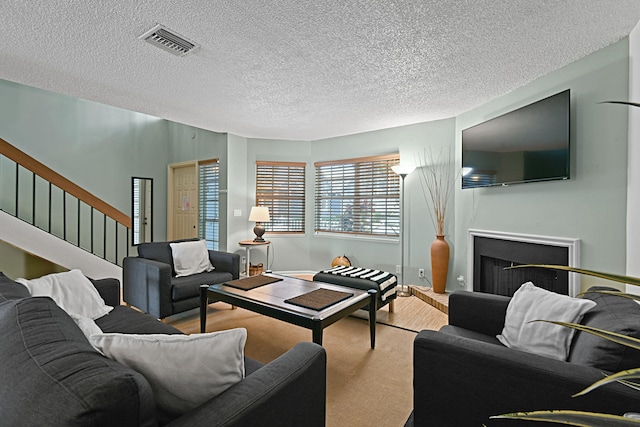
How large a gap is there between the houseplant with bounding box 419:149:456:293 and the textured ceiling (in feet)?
2.70

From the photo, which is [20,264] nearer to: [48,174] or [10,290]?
[48,174]

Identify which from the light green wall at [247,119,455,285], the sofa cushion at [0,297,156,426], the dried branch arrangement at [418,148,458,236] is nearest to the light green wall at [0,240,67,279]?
the light green wall at [247,119,455,285]

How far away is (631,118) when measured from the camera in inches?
82.4

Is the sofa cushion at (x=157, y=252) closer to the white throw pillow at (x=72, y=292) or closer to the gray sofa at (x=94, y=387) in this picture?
the white throw pillow at (x=72, y=292)

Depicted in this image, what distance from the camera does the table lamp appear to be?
4.77m

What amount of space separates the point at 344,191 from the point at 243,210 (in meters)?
1.70

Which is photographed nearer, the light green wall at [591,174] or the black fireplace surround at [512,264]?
the light green wall at [591,174]

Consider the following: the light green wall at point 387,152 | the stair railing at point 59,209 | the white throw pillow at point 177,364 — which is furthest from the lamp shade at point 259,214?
the white throw pillow at point 177,364

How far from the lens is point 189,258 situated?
345 cm

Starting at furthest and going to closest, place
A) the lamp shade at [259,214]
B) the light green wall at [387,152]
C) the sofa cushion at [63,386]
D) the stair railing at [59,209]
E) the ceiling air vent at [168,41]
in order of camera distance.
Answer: the lamp shade at [259,214] → the stair railing at [59,209] → the light green wall at [387,152] → the ceiling air vent at [168,41] → the sofa cushion at [63,386]

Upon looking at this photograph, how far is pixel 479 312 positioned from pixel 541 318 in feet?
1.41

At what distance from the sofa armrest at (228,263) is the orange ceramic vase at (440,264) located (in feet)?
8.05

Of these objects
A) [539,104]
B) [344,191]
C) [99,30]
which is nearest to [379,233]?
[344,191]

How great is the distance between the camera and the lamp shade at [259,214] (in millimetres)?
4765
